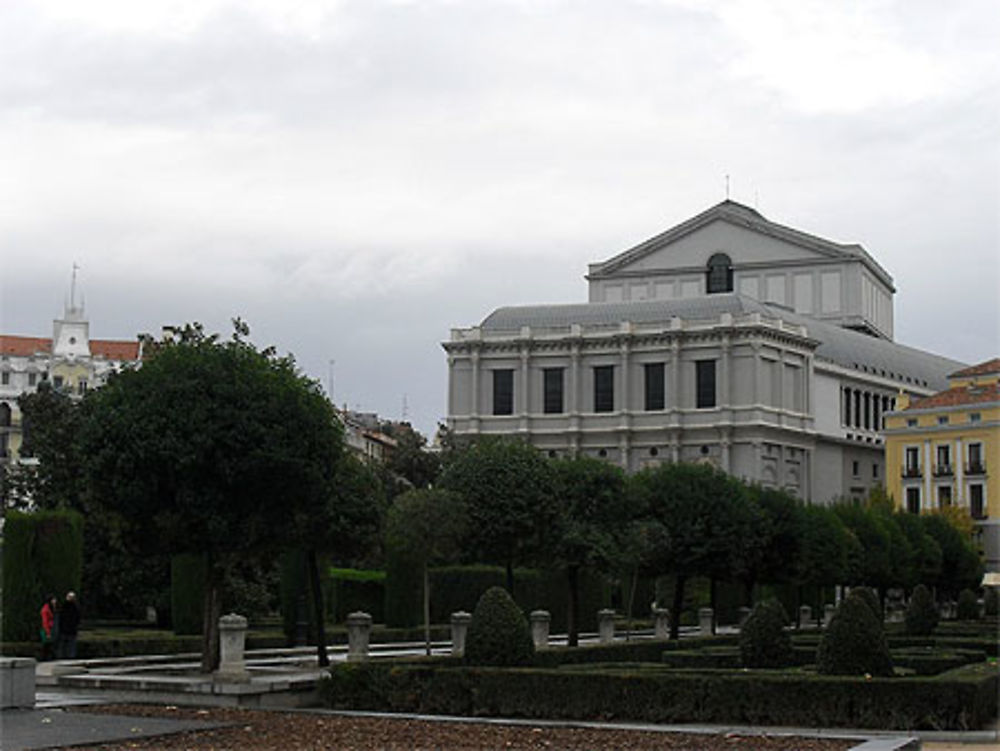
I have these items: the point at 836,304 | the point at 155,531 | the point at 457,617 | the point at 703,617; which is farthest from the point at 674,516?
the point at 836,304

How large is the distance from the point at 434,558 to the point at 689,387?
60653 millimetres

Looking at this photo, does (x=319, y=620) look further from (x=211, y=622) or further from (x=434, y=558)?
(x=434, y=558)

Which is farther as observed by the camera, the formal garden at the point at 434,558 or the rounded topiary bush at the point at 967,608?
the rounded topiary bush at the point at 967,608

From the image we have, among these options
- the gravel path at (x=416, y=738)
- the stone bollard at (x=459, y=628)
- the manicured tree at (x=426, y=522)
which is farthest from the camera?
the manicured tree at (x=426, y=522)

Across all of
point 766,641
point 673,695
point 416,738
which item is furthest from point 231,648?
point 766,641

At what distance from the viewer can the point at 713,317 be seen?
101 metres

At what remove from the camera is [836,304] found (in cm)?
12188

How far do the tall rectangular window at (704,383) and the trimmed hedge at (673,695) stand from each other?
250 feet

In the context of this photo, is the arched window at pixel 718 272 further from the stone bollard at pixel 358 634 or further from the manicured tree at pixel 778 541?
the stone bollard at pixel 358 634

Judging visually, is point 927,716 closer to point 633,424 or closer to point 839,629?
point 839,629

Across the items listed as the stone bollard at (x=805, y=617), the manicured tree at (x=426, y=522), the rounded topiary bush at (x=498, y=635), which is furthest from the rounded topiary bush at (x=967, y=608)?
the rounded topiary bush at (x=498, y=635)

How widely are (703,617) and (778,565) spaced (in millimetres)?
4027

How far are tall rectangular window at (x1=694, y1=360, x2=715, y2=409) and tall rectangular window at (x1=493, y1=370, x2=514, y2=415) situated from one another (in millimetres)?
12789

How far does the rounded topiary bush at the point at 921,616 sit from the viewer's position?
42.8 metres
